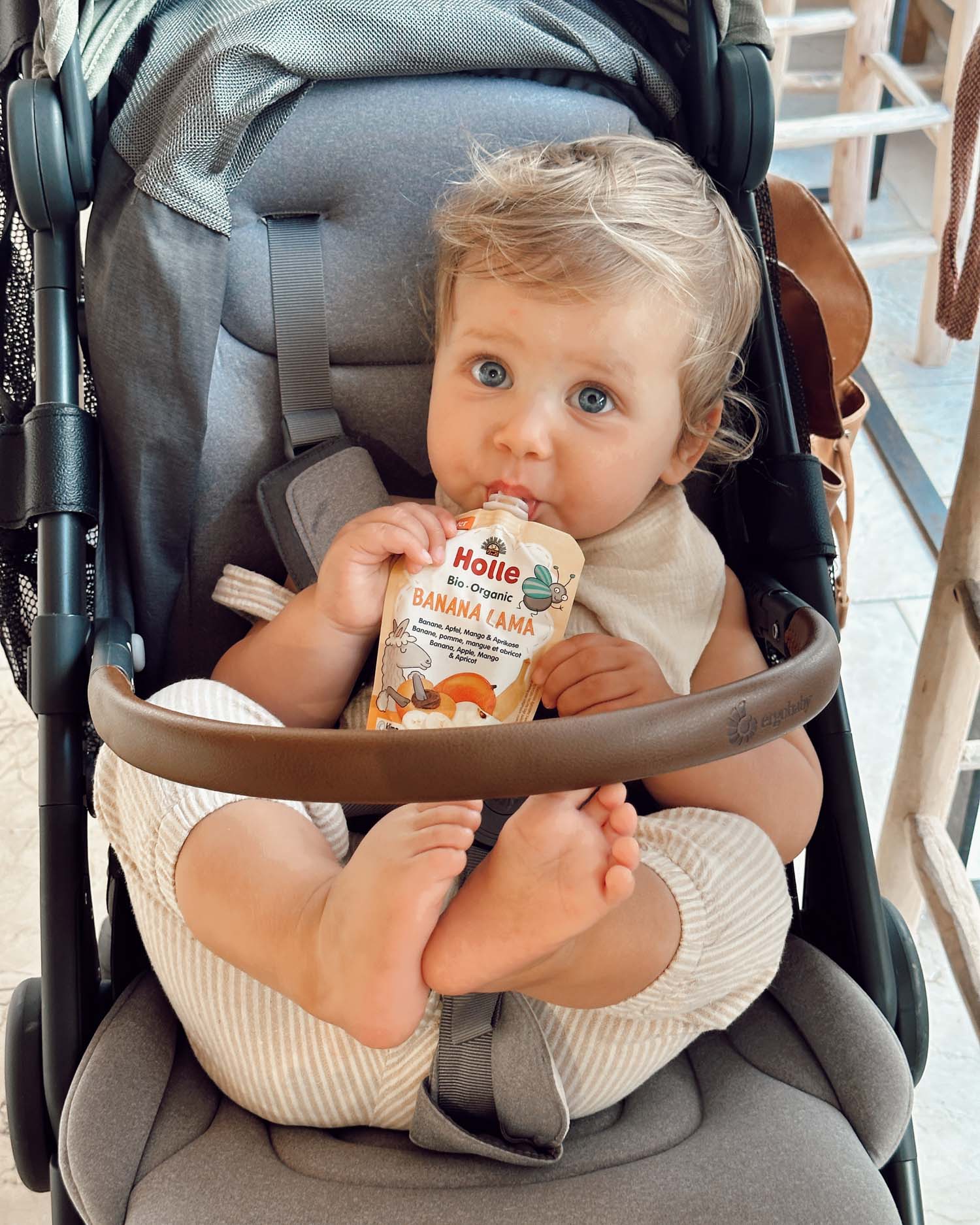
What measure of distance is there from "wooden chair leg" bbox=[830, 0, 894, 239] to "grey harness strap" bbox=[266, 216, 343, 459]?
1.37 meters

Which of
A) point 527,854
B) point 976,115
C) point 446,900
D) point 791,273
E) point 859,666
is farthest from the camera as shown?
point 859,666

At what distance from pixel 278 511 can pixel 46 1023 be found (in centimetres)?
42

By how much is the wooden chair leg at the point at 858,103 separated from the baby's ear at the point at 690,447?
1.29m

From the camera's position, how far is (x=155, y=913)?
0.87 meters

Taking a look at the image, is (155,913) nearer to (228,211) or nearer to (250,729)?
(250,729)

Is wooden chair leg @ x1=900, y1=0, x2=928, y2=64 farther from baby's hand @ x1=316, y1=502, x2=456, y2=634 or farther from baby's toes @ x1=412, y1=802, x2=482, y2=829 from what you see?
baby's toes @ x1=412, y1=802, x2=482, y2=829

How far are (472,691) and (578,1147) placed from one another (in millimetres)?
314

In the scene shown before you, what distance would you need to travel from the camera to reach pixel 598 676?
890 mm

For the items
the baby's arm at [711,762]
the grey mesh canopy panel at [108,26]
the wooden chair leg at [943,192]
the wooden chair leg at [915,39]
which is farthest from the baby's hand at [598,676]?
the wooden chair leg at [915,39]

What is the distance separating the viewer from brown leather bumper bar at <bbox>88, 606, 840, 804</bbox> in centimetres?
60

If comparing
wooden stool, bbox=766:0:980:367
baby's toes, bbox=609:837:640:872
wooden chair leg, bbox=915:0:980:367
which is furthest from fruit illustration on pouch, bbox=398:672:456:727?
wooden stool, bbox=766:0:980:367

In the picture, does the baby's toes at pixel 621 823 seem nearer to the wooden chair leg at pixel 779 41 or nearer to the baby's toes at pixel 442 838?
the baby's toes at pixel 442 838

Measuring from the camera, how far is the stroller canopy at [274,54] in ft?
3.19

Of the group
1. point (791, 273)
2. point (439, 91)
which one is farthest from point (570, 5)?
point (791, 273)
